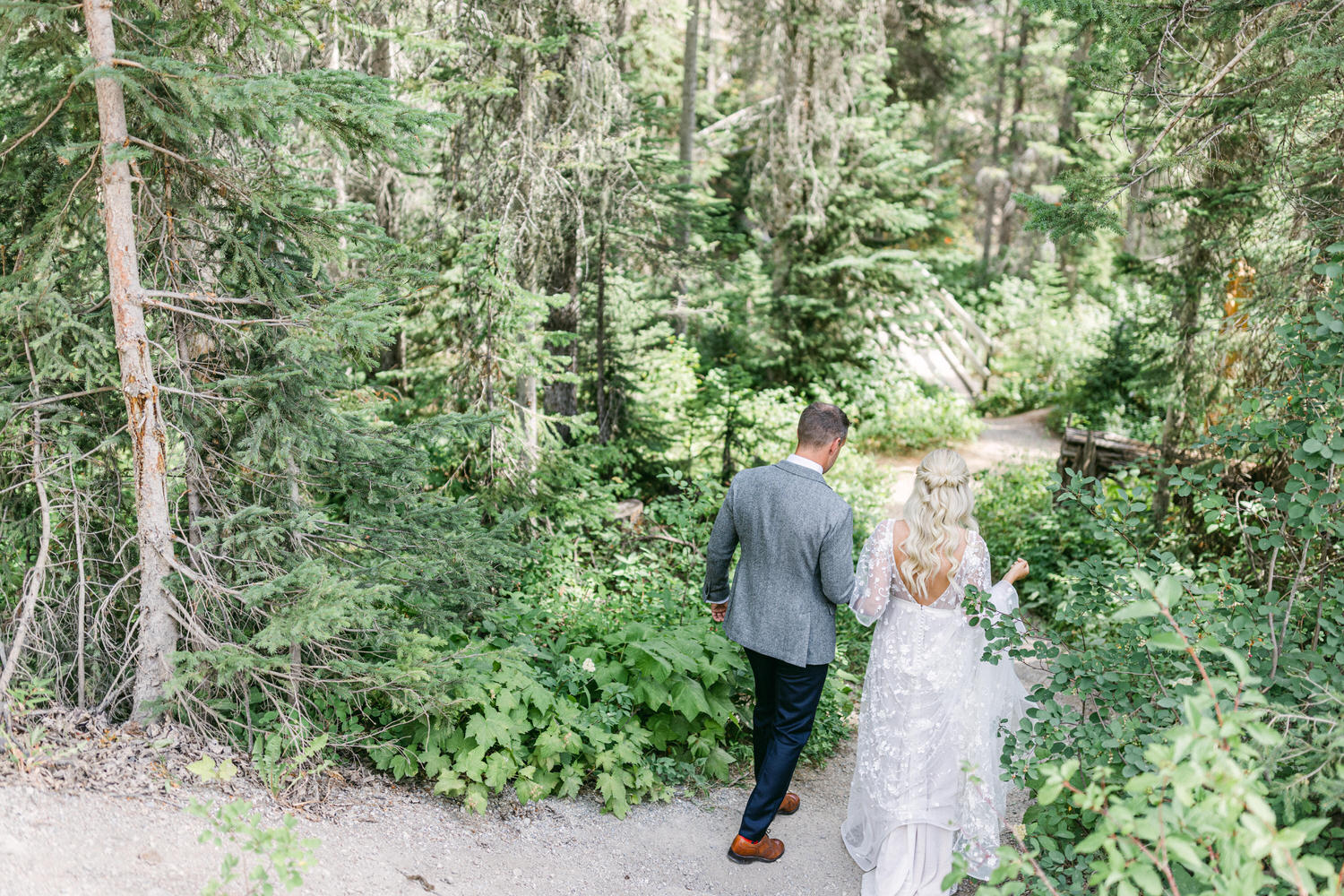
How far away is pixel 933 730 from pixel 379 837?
2443 millimetres

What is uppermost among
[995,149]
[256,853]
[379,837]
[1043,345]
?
[995,149]

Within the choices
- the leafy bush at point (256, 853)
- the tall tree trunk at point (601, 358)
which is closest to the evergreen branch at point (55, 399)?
the leafy bush at point (256, 853)

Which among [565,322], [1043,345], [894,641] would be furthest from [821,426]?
[1043,345]

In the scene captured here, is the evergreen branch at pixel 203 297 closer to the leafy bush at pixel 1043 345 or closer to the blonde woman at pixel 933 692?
the blonde woman at pixel 933 692

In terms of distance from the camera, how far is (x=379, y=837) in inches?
141

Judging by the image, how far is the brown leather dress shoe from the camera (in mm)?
4020

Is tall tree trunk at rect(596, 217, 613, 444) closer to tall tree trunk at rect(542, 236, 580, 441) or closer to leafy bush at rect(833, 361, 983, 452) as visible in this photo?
tall tree trunk at rect(542, 236, 580, 441)

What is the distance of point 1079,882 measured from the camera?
3027 mm

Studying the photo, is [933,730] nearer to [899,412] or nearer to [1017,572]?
[1017,572]

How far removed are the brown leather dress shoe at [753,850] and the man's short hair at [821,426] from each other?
1853 millimetres

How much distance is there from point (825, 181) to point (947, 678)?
29.8 feet

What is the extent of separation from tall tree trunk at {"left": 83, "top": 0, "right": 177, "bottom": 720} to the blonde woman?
305 cm

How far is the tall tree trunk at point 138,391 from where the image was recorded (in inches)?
133

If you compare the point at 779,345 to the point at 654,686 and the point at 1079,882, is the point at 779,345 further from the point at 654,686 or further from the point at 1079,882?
the point at 1079,882
